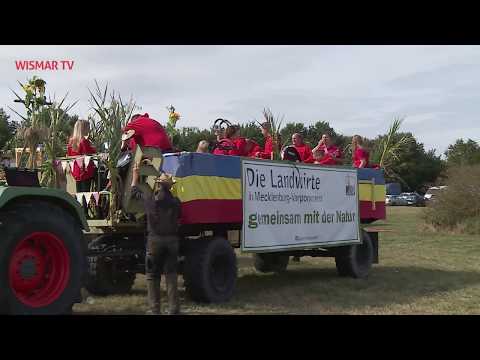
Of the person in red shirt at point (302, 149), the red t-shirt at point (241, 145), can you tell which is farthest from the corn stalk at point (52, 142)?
the person in red shirt at point (302, 149)

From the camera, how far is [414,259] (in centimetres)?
1440

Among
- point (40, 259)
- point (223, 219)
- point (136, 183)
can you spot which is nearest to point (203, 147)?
point (223, 219)

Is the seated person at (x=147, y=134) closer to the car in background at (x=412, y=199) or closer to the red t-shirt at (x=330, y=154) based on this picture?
the red t-shirt at (x=330, y=154)

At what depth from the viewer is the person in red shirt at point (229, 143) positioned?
935 cm

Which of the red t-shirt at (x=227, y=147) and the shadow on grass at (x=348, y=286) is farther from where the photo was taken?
the red t-shirt at (x=227, y=147)

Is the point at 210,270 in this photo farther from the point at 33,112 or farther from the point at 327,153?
the point at 327,153

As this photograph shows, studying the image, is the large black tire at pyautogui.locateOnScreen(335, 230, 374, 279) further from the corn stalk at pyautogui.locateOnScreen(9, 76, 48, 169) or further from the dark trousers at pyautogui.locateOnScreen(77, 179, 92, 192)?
the corn stalk at pyautogui.locateOnScreen(9, 76, 48, 169)

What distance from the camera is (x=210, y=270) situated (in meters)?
8.02

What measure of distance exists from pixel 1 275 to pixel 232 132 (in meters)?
4.85

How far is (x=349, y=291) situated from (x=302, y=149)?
2.58m

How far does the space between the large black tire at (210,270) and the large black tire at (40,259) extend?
6.55ft

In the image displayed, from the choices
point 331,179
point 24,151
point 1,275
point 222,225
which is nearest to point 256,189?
point 222,225

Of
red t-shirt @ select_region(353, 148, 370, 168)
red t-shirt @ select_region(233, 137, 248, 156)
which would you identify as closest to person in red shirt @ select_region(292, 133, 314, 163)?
red t-shirt @ select_region(233, 137, 248, 156)
